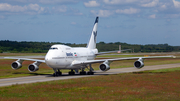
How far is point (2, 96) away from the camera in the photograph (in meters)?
21.9

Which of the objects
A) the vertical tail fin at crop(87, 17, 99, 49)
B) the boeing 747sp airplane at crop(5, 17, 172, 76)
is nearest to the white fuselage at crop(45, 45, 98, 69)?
the boeing 747sp airplane at crop(5, 17, 172, 76)

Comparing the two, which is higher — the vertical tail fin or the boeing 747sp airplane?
the vertical tail fin

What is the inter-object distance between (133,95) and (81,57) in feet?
81.8

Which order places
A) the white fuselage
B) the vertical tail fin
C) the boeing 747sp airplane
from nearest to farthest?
the white fuselage, the boeing 747sp airplane, the vertical tail fin

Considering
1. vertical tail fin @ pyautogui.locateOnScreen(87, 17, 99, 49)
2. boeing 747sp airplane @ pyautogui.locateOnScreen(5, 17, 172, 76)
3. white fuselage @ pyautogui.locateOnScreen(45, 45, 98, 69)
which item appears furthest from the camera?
vertical tail fin @ pyautogui.locateOnScreen(87, 17, 99, 49)

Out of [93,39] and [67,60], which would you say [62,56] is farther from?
[93,39]

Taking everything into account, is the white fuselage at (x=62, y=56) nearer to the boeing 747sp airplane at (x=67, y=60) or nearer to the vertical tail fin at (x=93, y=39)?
the boeing 747sp airplane at (x=67, y=60)

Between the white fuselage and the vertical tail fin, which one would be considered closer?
the white fuselage

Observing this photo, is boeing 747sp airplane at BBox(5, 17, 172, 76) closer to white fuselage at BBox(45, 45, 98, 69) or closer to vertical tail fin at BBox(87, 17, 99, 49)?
white fuselage at BBox(45, 45, 98, 69)

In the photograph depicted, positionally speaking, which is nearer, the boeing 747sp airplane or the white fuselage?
the white fuselage

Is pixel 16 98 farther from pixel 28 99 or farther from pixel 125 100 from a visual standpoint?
pixel 125 100

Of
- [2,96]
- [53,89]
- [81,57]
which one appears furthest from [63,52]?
[2,96]

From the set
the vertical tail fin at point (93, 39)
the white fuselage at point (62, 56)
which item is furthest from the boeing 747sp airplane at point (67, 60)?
the vertical tail fin at point (93, 39)

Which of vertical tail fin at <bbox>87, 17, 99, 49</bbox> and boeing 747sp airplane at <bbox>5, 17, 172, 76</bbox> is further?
vertical tail fin at <bbox>87, 17, 99, 49</bbox>
